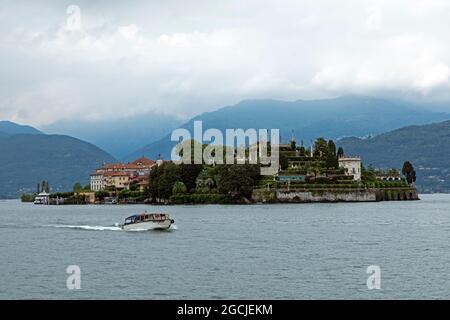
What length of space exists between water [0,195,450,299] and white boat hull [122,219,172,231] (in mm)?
1347

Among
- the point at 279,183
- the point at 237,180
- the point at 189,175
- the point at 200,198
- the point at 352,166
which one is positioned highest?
the point at 352,166

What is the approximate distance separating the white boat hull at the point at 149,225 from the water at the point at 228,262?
1347mm

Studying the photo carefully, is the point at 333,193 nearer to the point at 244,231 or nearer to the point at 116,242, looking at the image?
the point at 244,231

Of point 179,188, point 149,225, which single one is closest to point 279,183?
point 179,188

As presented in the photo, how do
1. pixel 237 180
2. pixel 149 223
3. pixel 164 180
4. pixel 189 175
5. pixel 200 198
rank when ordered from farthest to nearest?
1. pixel 189 175
2. pixel 164 180
3. pixel 200 198
4. pixel 237 180
5. pixel 149 223

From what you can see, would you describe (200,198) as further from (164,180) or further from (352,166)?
(352,166)

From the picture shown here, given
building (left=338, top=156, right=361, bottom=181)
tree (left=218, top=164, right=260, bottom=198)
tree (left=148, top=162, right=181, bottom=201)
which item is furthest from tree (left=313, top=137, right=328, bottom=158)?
tree (left=148, top=162, right=181, bottom=201)

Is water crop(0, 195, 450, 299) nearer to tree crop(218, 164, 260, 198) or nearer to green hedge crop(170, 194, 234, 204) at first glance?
tree crop(218, 164, 260, 198)

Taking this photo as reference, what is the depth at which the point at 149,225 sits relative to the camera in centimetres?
8369

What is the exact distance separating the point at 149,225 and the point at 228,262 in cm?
3179

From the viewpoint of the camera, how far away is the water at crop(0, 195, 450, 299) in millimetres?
41656

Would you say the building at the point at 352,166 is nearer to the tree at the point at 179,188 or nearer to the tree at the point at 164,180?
the tree at the point at 179,188

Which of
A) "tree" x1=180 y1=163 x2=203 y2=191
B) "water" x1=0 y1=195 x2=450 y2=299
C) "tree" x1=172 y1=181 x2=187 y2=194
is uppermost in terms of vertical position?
"tree" x1=180 y1=163 x2=203 y2=191

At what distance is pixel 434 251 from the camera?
198 feet
